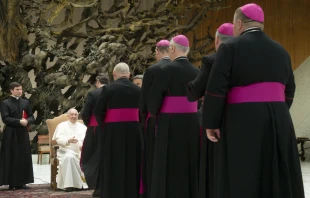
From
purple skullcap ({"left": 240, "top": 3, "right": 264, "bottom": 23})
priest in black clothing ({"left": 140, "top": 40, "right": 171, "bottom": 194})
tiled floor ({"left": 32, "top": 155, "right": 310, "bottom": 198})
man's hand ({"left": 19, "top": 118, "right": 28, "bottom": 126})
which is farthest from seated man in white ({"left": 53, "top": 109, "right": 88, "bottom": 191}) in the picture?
purple skullcap ({"left": 240, "top": 3, "right": 264, "bottom": 23})

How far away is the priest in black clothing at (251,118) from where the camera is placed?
4359 mm

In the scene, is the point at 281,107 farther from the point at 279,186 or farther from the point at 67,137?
the point at 67,137

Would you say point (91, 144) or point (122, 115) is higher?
point (122, 115)

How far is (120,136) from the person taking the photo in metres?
7.51

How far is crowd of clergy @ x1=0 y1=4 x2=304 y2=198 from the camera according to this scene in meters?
4.39

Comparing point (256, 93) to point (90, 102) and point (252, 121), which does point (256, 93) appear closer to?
point (252, 121)

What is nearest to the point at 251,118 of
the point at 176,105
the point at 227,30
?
the point at 227,30

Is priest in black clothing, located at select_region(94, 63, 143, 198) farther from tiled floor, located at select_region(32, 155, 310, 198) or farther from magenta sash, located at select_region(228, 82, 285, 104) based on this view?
magenta sash, located at select_region(228, 82, 285, 104)

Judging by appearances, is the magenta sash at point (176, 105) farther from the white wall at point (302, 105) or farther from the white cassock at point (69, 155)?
the white wall at point (302, 105)

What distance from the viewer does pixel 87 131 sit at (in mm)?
9539

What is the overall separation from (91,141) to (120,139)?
2.07m

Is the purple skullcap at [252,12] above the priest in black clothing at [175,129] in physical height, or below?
above

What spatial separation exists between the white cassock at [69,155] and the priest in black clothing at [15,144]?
639 mm

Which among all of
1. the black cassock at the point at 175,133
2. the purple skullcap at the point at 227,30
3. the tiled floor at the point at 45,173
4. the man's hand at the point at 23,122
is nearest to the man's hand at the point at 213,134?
the purple skullcap at the point at 227,30
